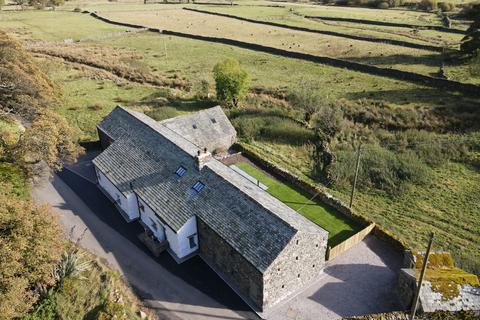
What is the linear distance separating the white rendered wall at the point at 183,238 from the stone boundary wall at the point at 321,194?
461 inches

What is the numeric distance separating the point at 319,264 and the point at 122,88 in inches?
1775

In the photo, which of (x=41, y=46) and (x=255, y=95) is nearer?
(x=255, y=95)

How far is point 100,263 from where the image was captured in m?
24.9

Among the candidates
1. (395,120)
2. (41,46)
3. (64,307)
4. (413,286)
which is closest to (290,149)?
(395,120)

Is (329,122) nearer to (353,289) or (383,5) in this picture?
(353,289)

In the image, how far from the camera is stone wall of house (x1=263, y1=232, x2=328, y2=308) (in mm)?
21172

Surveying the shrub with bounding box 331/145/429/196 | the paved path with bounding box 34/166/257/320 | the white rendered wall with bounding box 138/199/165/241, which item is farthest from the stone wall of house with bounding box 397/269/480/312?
the white rendered wall with bounding box 138/199/165/241

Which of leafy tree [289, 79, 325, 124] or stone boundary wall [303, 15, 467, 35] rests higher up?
stone boundary wall [303, 15, 467, 35]

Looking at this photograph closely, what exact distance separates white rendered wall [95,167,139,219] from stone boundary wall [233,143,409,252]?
13.3m

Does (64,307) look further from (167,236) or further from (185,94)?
(185,94)

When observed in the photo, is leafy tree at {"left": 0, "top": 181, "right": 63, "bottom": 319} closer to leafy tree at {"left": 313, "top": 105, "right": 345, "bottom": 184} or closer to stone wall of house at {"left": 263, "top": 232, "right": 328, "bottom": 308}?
stone wall of house at {"left": 263, "top": 232, "right": 328, "bottom": 308}

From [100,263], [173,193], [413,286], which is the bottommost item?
[100,263]

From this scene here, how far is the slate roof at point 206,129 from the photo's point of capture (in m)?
38.0

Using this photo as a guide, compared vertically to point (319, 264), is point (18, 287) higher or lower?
higher
